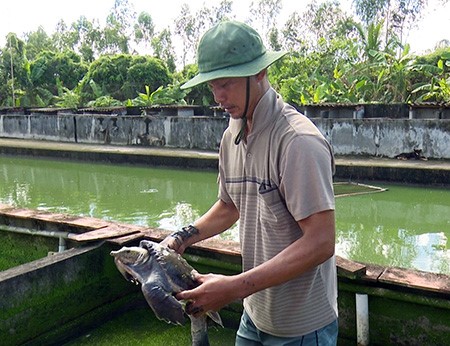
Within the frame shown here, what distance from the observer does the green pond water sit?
205 inches

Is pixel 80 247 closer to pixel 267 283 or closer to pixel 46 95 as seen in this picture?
pixel 267 283

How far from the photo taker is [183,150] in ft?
36.4

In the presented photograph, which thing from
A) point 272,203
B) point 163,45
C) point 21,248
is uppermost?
A: point 163,45

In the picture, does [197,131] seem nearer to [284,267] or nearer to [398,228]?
[398,228]

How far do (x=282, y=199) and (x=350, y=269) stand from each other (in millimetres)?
1235

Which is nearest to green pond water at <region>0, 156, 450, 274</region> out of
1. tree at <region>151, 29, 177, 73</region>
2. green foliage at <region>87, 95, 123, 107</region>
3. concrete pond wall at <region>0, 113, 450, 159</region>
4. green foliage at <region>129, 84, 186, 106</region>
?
concrete pond wall at <region>0, 113, 450, 159</region>

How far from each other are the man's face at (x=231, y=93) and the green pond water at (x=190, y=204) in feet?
12.1

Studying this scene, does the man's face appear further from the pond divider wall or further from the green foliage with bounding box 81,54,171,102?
the green foliage with bounding box 81,54,171,102

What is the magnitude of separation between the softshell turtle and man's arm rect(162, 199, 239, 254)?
0.11 meters

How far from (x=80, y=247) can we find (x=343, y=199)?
4.86 metres

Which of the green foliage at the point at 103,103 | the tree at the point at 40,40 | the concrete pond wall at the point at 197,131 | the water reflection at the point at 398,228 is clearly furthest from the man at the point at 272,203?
the tree at the point at 40,40

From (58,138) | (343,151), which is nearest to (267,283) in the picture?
(343,151)

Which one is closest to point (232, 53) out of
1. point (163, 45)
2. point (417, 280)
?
point (417, 280)

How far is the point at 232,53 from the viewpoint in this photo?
4.33 feet
